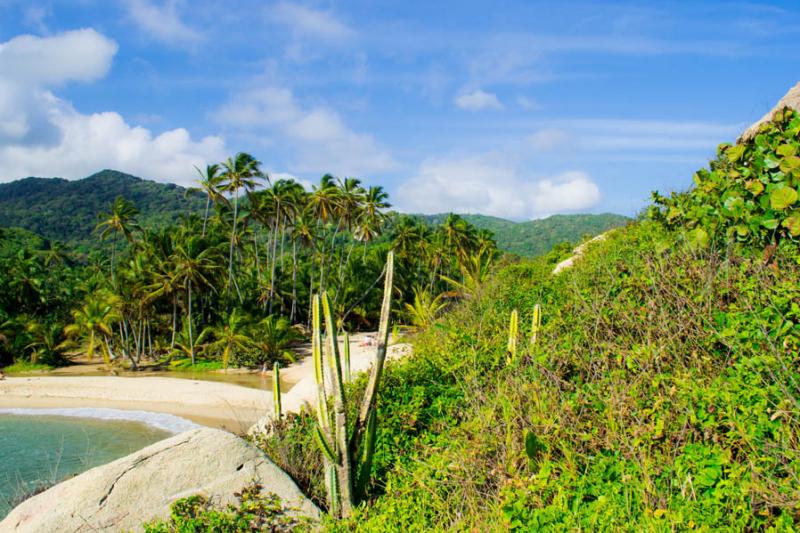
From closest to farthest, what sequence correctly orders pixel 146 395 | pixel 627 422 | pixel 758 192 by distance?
pixel 627 422 < pixel 758 192 < pixel 146 395

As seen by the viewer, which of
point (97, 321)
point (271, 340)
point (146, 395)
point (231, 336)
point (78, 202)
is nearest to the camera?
point (146, 395)

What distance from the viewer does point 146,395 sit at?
23078 mm

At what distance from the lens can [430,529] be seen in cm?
387

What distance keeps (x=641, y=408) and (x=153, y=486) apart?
476 centimetres

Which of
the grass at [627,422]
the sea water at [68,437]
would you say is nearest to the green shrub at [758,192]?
the grass at [627,422]

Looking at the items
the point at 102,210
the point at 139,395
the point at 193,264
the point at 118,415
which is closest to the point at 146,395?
the point at 139,395

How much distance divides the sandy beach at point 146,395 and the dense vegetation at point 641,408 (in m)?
13.1

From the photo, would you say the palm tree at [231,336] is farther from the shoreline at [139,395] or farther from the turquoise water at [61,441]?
the turquoise water at [61,441]

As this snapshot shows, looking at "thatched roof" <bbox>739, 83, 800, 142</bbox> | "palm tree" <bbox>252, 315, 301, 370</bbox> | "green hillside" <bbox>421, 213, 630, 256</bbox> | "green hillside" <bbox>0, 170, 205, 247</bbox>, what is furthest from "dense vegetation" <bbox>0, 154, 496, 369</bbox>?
"green hillside" <bbox>421, 213, 630, 256</bbox>

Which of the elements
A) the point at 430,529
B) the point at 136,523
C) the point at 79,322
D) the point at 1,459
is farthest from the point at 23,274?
the point at 430,529

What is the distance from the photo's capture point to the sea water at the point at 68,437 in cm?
1356

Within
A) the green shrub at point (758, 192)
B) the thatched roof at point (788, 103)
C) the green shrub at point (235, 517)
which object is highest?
the thatched roof at point (788, 103)

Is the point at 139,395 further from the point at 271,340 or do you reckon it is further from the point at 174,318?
the point at 174,318

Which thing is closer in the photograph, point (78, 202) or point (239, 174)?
point (239, 174)
